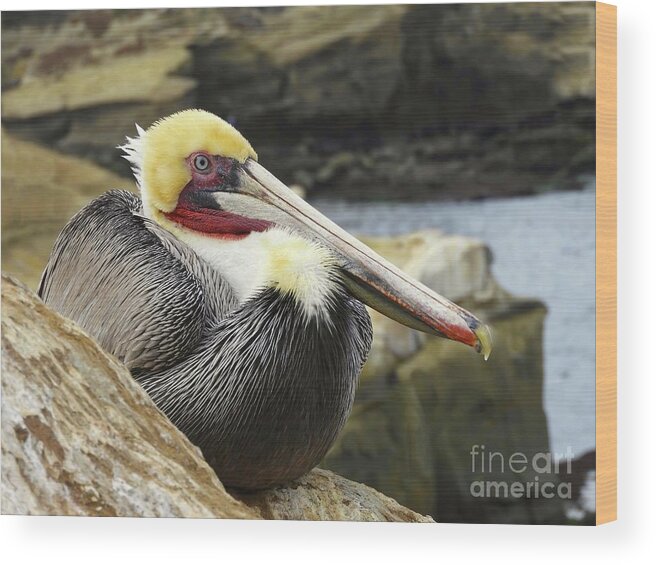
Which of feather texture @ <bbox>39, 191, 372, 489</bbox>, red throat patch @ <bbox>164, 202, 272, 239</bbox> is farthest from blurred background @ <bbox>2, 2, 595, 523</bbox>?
red throat patch @ <bbox>164, 202, 272, 239</bbox>

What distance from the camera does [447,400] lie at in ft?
16.4

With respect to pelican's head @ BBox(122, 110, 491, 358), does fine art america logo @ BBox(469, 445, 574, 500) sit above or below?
below

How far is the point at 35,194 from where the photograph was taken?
5258 millimetres

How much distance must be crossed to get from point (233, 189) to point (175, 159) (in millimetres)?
306

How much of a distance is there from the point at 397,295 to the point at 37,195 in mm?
1780

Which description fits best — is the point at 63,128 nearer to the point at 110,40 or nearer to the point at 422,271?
the point at 110,40

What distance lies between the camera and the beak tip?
4984mm

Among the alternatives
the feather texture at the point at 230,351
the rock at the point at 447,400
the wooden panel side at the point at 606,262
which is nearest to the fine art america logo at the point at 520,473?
the rock at the point at 447,400

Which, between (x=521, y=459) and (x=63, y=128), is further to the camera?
(x=63, y=128)

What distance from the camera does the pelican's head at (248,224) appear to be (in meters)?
5.00

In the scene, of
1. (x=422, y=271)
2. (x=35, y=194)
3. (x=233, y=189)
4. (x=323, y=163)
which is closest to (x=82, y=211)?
(x=35, y=194)

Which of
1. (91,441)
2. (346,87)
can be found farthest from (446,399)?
(91,441)

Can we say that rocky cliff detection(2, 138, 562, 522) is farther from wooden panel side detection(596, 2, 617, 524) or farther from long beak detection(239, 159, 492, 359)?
wooden panel side detection(596, 2, 617, 524)

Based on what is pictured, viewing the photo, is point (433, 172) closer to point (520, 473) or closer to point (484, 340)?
point (484, 340)
